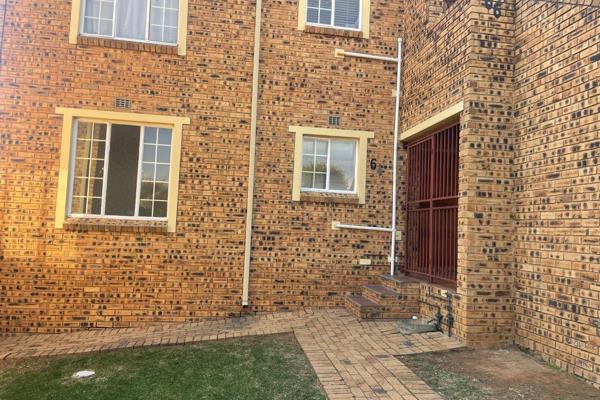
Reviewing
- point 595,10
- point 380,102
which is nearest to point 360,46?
point 380,102

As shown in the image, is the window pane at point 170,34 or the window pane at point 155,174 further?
the window pane at point 170,34

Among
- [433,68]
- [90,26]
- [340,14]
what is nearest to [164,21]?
[90,26]

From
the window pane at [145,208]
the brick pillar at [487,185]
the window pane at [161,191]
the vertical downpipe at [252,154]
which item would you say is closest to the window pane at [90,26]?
the vertical downpipe at [252,154]

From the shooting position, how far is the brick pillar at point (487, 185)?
5.59m

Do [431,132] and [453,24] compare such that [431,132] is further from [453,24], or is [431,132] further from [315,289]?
[315,289]

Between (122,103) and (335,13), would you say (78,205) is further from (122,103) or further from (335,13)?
(335,13)

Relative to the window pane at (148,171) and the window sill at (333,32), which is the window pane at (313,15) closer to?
the window sill at (333,32)

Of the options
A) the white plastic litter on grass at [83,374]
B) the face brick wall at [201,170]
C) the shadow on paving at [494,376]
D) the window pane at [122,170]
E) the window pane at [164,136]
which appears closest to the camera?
the shadow on paving at [494,376]

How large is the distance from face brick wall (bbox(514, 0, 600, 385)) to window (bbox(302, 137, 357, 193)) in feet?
10.4

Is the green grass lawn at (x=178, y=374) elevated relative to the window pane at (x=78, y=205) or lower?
lower

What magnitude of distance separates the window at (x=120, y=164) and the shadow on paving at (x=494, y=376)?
4895 mm

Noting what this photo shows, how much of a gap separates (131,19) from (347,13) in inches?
163

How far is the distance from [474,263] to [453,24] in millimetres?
3660

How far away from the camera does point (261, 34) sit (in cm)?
791
